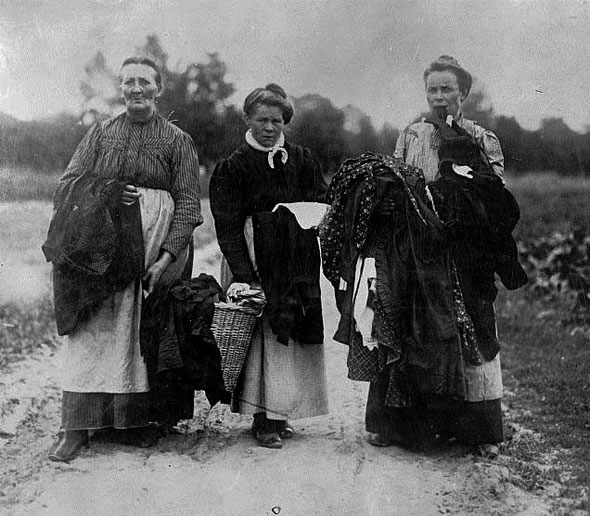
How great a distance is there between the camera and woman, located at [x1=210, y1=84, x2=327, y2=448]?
12.2ft

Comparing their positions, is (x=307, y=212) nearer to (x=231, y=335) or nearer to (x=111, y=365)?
(x=231, y=335)

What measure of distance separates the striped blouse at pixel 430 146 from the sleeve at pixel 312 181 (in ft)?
1.31

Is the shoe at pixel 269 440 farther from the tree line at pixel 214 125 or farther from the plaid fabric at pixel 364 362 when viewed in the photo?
the tree line at pixel 214 125

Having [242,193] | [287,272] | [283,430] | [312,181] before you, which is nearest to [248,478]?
[283,430]

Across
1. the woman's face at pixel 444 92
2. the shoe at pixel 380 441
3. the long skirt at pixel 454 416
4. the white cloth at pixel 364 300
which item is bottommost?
the shoe at pixel 380 441

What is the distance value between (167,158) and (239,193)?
1.33 ft

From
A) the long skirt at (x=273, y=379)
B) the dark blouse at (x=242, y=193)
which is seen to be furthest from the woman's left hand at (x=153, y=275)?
Result: the long skirt at (x=273, y=379)

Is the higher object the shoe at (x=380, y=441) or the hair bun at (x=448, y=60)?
the hair bun at (x=448, y=60)

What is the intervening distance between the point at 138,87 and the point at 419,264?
63.2 inches

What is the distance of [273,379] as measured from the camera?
377cm

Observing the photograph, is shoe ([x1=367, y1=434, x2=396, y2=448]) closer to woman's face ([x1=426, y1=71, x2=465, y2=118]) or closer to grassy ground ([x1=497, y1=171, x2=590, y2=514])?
grassy ground ([x1=497, y1=171, x2=590, y2=514])

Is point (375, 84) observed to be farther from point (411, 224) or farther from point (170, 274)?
point (170, 274)

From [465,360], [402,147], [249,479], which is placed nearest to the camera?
[249,479]

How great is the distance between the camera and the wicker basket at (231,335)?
360 cm
